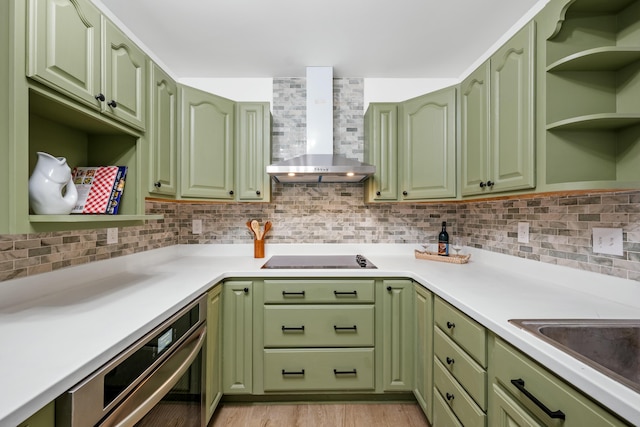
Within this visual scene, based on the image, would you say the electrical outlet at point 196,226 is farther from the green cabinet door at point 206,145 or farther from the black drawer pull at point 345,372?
the black drawer pull at point 345,372

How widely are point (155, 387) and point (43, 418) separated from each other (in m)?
0.40

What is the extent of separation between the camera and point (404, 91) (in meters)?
2.44

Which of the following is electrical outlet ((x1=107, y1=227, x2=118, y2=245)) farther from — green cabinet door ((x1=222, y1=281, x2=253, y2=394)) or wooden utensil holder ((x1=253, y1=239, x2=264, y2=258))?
wooden utensil holder ((x1=253, y1=239, x2=264, y2=258))

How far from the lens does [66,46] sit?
3.21ft

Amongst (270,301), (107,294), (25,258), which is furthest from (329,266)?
(25,258)

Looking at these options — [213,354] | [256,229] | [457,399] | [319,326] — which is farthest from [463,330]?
[256,229]

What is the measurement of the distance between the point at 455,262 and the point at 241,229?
5.71 ft

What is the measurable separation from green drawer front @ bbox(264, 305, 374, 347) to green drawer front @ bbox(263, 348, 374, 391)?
56 millimetres

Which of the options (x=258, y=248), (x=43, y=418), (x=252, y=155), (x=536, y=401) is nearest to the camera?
(x=43, y=418)

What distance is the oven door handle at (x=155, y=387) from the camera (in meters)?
0.82

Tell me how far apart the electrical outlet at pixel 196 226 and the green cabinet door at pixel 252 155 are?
54 centimetres

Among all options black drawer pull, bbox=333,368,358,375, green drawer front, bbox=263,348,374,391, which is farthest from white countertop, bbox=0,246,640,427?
black drawer pull, bbox=333,368,358,375

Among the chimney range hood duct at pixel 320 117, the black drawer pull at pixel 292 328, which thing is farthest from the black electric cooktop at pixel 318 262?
the chimney range hood duct at pixel 320 117

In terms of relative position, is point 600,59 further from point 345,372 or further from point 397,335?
point 345,372
